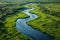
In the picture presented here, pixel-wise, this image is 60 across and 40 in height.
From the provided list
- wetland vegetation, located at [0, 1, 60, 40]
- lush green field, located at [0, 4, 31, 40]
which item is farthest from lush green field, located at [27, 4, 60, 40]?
lush green field, located at [0, 4, 31, 40]

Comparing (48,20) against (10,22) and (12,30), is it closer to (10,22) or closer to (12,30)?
(10,22)

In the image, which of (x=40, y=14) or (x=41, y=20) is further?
(x=40, y=14)

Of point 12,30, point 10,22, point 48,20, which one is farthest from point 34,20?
point 12,30

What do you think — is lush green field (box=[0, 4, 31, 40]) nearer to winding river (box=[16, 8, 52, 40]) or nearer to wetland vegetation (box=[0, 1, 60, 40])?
wetland vegetation (box=[0, 1, 60, 40])

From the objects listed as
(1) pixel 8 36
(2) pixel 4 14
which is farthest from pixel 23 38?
(2) pixel 4 14

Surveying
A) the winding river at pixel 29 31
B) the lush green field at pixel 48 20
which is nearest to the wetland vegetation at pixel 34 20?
the lush green field at pixel 48 20

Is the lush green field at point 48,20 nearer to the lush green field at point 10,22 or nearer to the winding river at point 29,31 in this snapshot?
the winding river at point 29,31

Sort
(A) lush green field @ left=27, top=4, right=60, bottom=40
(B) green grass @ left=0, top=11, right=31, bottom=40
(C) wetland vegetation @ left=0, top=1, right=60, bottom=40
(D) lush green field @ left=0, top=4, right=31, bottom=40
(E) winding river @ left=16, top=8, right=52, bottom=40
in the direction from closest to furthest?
1. (E) winding river @ left=16, top=8, right=52, bottom=40
2. (B) green grass @ left=0, top=11, right=31, bottom=40
3. (D) lush green field @ left=0, top=4, right=31, bottom=40
4. (C) wetland vegetation @ left=0, top=1, right=60, bottom=40
5. (A) lush green field @ left=27, top=4, right=60, bottom=40

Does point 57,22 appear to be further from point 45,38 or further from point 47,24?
point 45,38
